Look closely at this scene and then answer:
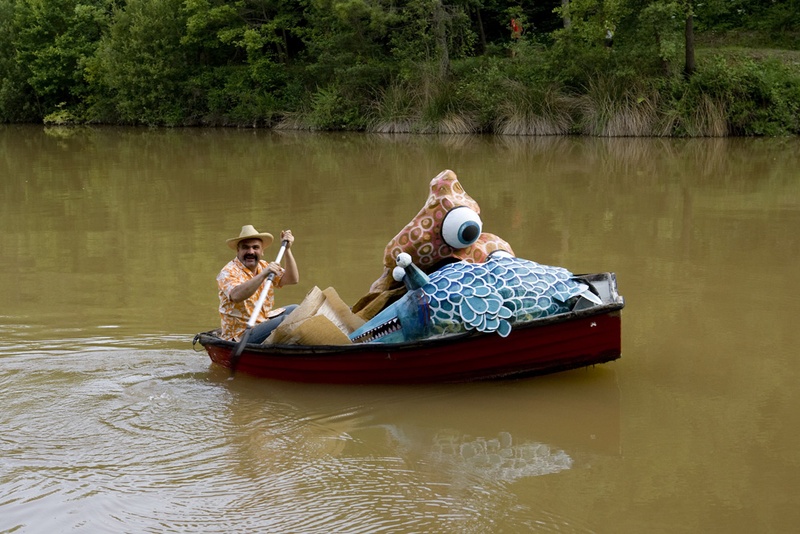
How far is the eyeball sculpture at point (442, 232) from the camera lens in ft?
22.5

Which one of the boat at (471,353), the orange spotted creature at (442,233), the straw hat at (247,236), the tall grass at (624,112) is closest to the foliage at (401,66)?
the tall grass at (624,112)

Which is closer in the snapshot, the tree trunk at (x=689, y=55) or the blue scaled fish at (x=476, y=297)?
the blue scaled fish at (x=476, y=297)

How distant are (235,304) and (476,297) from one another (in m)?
1.85

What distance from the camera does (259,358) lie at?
6.94 meters

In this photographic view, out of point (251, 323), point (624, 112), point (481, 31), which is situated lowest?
point (251, 323)

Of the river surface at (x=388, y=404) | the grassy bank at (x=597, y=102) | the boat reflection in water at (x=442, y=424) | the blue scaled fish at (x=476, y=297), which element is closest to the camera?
the river surface at (x=388, y=404)

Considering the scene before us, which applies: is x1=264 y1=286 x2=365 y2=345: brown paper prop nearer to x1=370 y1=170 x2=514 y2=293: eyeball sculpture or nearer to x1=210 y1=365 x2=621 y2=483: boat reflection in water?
x1=210 y1=365 x2=621 y2=483: boat reflection in water

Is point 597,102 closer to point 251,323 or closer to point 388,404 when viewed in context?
point 251,323

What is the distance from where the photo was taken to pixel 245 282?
696cm

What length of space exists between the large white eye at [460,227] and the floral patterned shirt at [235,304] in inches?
49.8

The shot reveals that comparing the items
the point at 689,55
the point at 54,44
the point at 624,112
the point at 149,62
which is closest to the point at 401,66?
the point at 624,112

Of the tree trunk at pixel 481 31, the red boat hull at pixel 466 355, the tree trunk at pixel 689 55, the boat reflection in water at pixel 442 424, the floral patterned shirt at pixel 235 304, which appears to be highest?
the tree trunk at pixel 481 31

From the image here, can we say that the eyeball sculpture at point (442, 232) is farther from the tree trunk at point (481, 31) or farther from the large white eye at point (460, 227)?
the tree trunk at point (481, 31)

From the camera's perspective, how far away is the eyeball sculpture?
6.86 m
